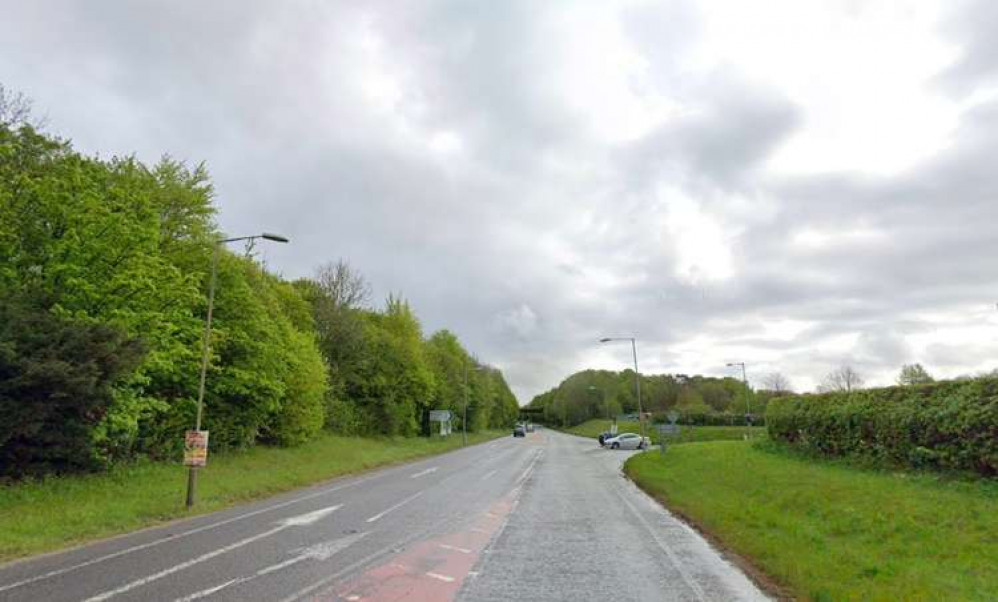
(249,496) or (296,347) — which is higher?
(296,347)

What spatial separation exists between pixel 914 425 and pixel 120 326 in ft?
78.4

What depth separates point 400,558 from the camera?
9578 millimetres

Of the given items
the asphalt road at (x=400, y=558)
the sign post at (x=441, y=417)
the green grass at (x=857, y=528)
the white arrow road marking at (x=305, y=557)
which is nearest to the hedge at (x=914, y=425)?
the green grass at (x=857, y=528)

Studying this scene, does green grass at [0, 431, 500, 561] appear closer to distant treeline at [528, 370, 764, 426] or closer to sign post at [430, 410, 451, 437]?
sign post at [430, 410, 451, 437]

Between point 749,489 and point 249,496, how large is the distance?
15614mm

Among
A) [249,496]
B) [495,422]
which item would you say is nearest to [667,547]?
[249,496]

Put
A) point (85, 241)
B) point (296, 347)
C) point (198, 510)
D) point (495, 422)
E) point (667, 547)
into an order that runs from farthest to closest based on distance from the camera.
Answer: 1. point (495, 422)
2. point (296, 347)
3. point (85, 241)
4. point (198, 510)
5. point (667, 547)

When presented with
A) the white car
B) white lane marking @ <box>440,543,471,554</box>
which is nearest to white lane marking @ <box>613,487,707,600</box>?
white lane marking @ <box>440,543,471,554</box>

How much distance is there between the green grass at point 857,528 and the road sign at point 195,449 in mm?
13219

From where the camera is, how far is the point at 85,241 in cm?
1905

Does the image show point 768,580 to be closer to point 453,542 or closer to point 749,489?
point 453,542

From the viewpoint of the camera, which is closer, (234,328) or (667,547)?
(667,547)

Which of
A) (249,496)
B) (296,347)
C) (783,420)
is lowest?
(249,496)

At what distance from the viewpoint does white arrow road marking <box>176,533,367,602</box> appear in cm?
757
